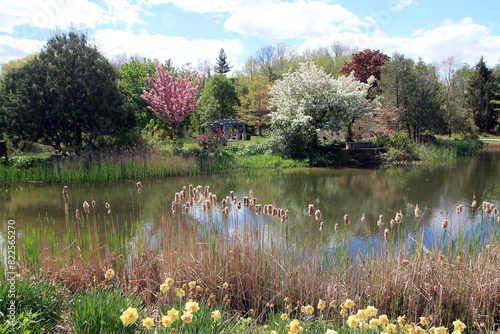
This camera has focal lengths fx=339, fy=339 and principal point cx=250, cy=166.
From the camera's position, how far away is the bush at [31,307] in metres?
2.34

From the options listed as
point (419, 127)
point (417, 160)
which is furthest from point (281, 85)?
point (419, 127)

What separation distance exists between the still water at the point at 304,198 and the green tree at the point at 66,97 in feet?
9.21

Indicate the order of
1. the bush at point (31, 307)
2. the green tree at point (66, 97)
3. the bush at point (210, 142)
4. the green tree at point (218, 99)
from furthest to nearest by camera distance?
the green tree at point (218, 99)
the bush at point (210, 142)
the green tree at point (66, 97)
the bush at point (31, 307)

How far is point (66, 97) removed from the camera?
12.4m

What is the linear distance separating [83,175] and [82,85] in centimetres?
361

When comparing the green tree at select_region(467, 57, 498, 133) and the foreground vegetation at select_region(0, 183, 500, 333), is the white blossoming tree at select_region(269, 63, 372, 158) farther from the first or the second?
the green tree at select_region(467, 57, 498, 133)

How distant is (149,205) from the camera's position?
A: 27.3ft

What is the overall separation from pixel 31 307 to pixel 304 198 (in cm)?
737

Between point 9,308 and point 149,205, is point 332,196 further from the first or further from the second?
point 9,308

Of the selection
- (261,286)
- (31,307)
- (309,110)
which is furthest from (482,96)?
(31,307)

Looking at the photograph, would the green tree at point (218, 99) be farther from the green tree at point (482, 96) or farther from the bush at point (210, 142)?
the green tree at point (482, 96)

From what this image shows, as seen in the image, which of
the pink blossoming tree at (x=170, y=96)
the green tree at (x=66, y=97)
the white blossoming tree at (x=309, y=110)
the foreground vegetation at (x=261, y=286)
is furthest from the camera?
the white blossoming tree at (x=309, y=110)

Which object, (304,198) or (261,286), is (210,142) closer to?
(304,198)

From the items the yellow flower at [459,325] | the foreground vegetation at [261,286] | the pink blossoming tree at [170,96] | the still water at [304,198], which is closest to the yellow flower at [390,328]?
the yellow flower at [459,325]
